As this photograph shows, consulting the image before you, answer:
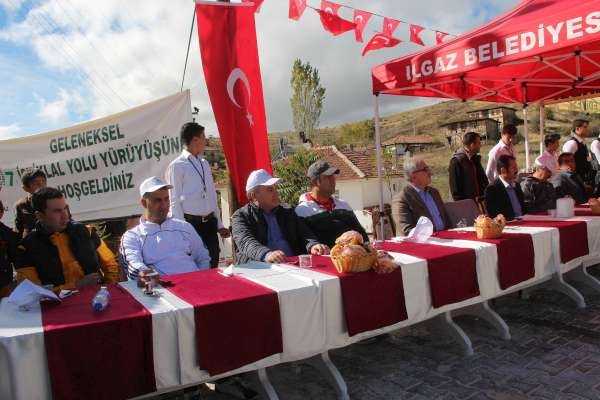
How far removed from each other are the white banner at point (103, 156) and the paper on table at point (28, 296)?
131 inches

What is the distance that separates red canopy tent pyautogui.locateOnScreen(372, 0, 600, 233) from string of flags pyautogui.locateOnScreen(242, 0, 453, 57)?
139 centimetres

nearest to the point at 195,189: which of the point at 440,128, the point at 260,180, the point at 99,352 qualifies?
the point at 260,180

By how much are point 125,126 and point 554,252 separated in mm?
4650

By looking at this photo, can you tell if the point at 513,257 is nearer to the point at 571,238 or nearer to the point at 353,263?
the point at 571,238

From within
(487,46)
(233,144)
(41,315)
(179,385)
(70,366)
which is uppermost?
(487,46)

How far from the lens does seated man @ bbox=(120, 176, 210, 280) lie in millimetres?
3033

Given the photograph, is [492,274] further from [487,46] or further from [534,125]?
[534,125]

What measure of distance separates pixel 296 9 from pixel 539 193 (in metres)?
4.24

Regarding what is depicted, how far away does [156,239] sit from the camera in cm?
308

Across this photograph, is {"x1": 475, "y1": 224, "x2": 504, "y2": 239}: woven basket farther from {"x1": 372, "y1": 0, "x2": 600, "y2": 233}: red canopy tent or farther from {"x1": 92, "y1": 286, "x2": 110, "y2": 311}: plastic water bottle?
{"x1": 92, "y1": 286, "x2": 110, "y2": 311}: plastic water bottle

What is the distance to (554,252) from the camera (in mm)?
3750

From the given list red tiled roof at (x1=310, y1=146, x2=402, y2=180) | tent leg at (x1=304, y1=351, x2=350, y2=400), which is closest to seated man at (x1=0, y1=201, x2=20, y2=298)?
tent leg at (x1=304, y1=351, x2=350, y2=400)

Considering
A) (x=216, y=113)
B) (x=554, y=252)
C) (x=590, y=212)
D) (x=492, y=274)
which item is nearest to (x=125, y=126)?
(x=216, y=113)

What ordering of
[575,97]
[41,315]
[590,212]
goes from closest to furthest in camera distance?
[41,315], [590,212], [575,97]
